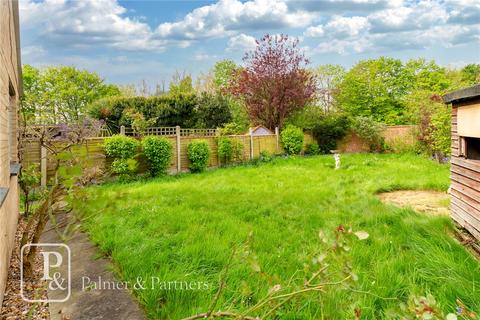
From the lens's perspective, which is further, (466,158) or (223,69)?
(223,69)

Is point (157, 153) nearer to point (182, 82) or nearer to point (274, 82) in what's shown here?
Answer: point (274, 82)

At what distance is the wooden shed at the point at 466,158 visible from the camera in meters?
2.80

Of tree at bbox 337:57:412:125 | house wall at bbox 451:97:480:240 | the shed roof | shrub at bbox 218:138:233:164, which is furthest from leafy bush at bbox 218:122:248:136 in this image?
the shed roof

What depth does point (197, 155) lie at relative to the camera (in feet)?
31.5

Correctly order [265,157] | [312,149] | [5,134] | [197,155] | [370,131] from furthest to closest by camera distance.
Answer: [312,149] < [370,131] < [265,157] < [197,155] < [5,134]

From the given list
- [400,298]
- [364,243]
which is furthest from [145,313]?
[364,243]

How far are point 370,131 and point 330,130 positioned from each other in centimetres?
188

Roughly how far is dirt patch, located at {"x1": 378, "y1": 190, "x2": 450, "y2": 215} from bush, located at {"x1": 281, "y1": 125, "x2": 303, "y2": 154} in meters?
7.59

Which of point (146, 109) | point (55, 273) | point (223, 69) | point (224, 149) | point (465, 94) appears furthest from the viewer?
point (223, 69)

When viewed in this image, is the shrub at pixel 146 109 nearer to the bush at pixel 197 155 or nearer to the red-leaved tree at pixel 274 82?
the red-leaved tree at pixel 274 82

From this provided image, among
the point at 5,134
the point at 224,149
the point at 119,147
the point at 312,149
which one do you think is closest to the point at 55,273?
the point at 5,134

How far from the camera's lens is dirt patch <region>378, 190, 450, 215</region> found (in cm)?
460

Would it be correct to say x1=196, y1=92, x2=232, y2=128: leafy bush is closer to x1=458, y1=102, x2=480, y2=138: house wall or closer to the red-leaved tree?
the red-leaved tree

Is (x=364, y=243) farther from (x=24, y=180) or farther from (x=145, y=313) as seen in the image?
(x=24, y=180)
